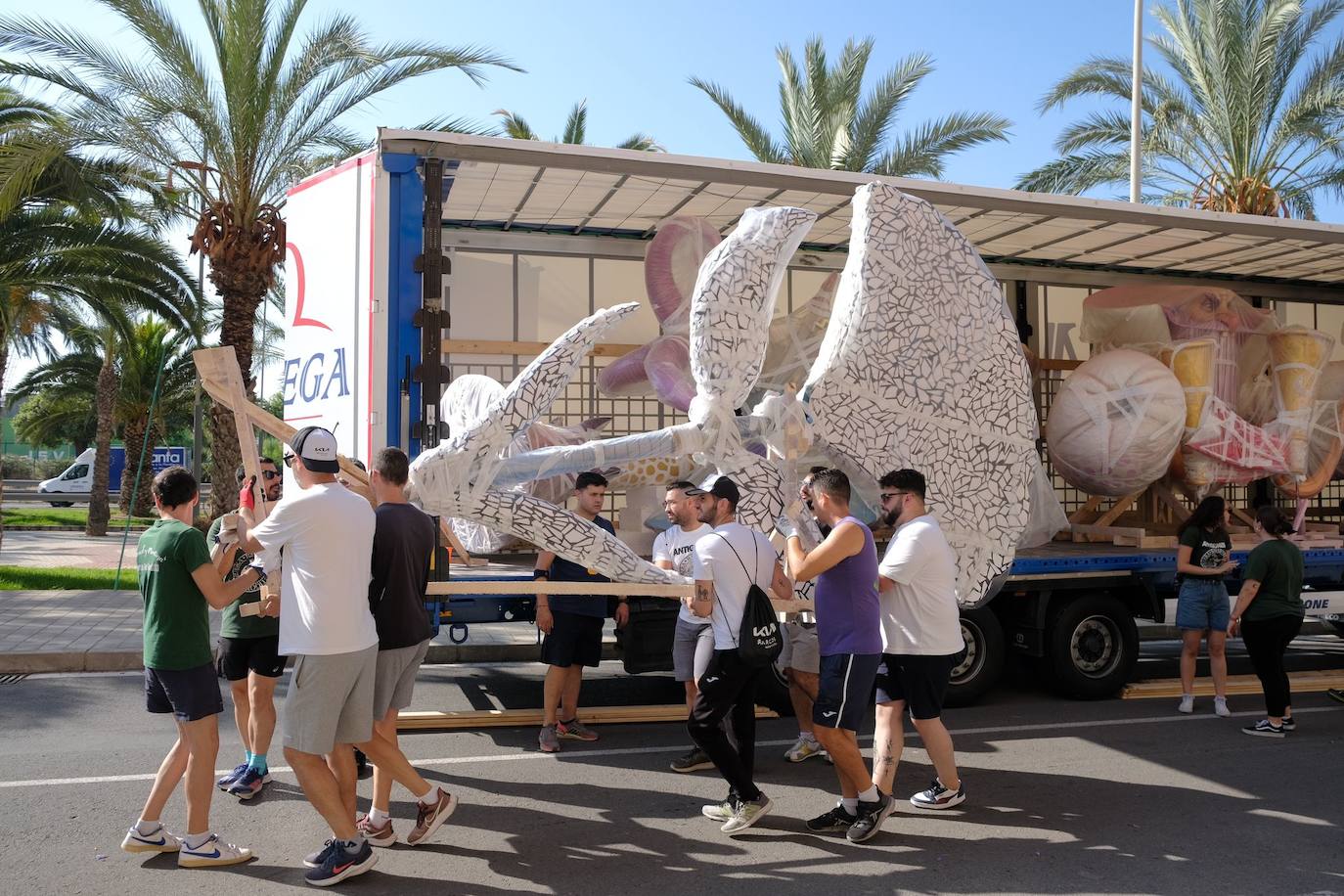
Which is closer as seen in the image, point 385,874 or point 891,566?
point 385,874

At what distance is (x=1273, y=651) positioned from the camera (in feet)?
22.8

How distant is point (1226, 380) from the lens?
9500mm

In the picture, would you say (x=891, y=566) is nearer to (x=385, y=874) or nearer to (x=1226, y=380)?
(x=385, y=874)

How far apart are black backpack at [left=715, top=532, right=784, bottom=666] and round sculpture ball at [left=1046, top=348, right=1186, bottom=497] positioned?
4.79 meters

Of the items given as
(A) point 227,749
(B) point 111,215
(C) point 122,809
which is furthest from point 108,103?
(C) point 122,809

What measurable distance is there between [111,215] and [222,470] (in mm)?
3822

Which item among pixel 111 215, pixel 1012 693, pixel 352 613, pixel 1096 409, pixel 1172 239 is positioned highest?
pixel 111 215

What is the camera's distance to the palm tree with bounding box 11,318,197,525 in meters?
23.7

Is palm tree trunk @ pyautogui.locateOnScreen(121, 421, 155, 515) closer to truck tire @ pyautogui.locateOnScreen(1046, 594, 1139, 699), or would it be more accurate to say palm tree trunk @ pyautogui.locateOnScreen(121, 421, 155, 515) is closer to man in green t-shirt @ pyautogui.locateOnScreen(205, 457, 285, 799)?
man in green t-shirt @ pyautogui.locateOnScreen(205, 457, 285, 799)

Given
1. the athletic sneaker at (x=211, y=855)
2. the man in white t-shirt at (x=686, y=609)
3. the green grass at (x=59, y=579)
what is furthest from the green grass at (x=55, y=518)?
the athletic sneaker at (x=211, y=855)

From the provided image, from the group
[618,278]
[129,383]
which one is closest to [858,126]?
[618,278]

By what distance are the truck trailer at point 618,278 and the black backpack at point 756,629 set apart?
2.07 meters

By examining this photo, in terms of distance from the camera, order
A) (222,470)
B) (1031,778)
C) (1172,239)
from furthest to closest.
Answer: (222,470) < (1172,239) < (1031,778)

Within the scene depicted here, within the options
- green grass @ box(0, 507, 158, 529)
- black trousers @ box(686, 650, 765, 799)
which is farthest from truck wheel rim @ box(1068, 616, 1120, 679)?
green grass @ box(0, 507, 158, 529)
